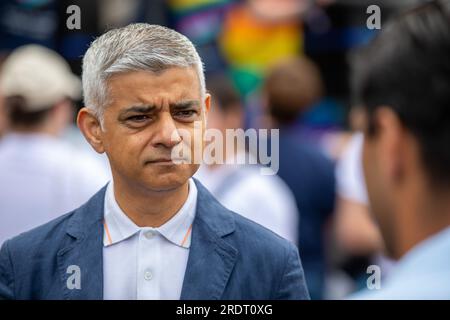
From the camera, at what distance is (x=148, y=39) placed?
1818 millimetres

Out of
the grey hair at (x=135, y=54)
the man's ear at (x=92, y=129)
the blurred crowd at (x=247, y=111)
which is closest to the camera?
the grey hair at (x=135, y=54)

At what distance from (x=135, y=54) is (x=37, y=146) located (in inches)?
39.5

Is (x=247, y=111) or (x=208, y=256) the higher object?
(x=247, y=111)

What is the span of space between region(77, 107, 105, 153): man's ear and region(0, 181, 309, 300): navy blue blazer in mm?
132

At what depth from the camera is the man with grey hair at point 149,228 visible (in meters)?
1.83

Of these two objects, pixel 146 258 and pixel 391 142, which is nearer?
pixel 391 142

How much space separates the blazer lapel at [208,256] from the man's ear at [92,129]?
237 mm

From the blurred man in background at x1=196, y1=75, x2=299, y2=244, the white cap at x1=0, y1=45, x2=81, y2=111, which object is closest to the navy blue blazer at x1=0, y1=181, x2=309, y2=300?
the blurred man in background at x1=196, y1=75, x2=299, y2=244

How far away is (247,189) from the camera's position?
8.39 ft

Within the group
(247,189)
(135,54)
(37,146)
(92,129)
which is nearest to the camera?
(135,54)

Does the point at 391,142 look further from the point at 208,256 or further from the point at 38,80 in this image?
the point at 38,80

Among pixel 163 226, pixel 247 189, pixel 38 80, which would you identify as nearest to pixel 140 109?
pixel 163 226

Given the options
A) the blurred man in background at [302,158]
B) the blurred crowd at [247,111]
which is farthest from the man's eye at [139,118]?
the blurred man in background at [302,158]

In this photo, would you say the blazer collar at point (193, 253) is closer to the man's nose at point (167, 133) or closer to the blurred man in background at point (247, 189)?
the man's nose at point (167, 133)
